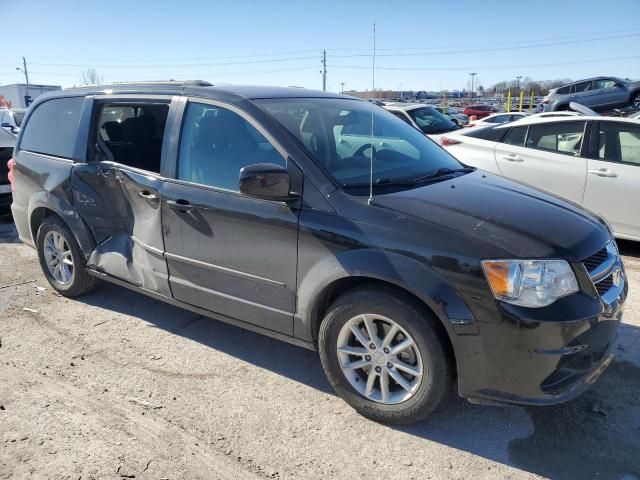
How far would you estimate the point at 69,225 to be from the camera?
4.39 metres

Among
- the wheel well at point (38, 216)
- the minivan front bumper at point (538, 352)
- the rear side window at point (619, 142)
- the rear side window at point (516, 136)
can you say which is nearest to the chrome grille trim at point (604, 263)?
the minivan front bumper at point (538, 352)

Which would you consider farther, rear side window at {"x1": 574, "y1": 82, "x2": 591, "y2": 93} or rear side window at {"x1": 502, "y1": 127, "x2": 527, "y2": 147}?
rear side window at {"x1": 574, "y1": 82, "x2": 591, "y2": 93}

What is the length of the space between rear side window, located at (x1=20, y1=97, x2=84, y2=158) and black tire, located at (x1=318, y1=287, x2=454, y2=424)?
282 centimetres

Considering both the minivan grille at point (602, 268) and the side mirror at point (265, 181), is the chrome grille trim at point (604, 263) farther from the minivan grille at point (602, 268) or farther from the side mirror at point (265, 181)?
the side mirror at point (265, 181)

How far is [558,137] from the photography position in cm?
622

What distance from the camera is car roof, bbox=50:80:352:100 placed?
11.6ft

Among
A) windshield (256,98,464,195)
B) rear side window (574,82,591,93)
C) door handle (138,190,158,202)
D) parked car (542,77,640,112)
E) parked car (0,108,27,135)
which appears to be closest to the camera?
windshield (256,98,464,195)

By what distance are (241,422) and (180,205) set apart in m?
1.43

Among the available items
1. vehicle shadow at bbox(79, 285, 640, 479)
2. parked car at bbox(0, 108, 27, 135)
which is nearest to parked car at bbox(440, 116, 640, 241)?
vehicle shadow at bbox(79, 285, 640, 479)

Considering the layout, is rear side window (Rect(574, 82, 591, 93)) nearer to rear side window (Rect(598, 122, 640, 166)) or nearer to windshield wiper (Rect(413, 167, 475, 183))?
rear side window (Rect(598, 122, 640, 166))

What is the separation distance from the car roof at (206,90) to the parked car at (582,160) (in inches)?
118

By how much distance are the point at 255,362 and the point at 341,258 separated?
123 cm

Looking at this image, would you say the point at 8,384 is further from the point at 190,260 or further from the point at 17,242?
the point at 17,242

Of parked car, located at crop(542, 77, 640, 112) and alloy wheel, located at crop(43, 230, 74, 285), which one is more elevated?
parked car, located at crop(542, 77, 640, 112)
